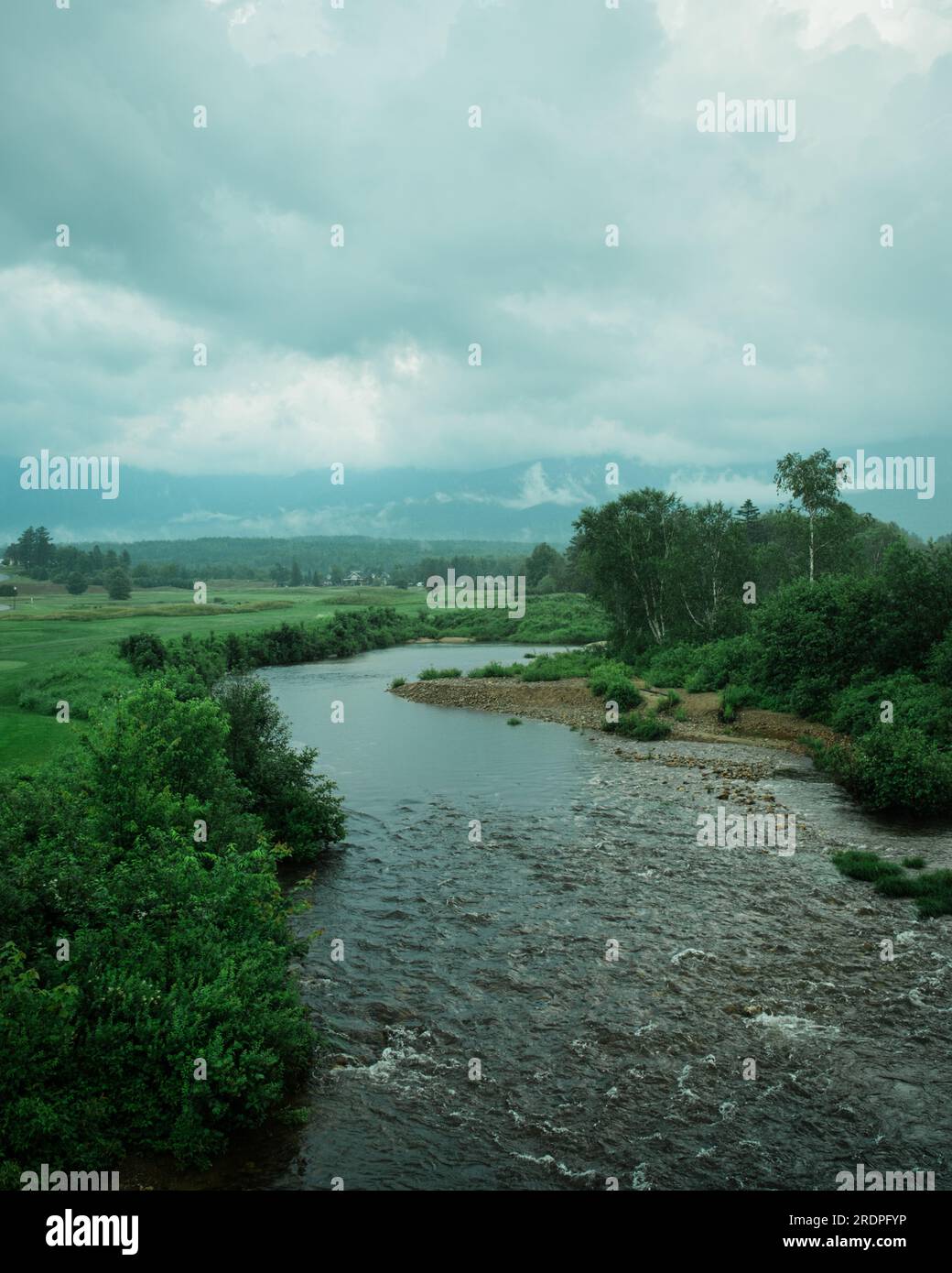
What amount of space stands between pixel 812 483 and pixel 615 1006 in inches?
1731

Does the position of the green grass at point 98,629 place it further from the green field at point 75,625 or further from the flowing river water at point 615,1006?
the flowing river water at point 615,1006

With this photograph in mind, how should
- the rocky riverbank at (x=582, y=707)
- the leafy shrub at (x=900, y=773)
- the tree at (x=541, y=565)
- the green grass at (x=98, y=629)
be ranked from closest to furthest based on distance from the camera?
the leafy shrub at (x=900, y=773)
the green grass at (x=98, y=629)
the rocky riverbank at (x=582, y=707)
the tree at (x=541, y=565)

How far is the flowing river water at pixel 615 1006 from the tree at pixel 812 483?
29137 mm

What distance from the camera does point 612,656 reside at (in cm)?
6419

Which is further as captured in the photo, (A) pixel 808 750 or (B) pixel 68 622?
(B) pixel 68 622

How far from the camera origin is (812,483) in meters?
51.1

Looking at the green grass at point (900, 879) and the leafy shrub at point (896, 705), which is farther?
the leafy shrub at point (896, 705)

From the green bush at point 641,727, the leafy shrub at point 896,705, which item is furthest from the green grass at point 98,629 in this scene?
the leafy shrub at point 896,705

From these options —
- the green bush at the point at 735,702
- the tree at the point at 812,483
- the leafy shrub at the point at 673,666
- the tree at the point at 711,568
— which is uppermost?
the tree at the point at 812,483

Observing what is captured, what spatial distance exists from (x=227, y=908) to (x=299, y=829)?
1005cm

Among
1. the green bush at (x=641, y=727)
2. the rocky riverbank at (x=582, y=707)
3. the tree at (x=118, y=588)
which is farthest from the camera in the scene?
the tree at (x=118, y=588)

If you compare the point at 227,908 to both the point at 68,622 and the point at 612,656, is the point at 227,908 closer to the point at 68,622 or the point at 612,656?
the point at 612,656

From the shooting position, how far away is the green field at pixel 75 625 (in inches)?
1094
